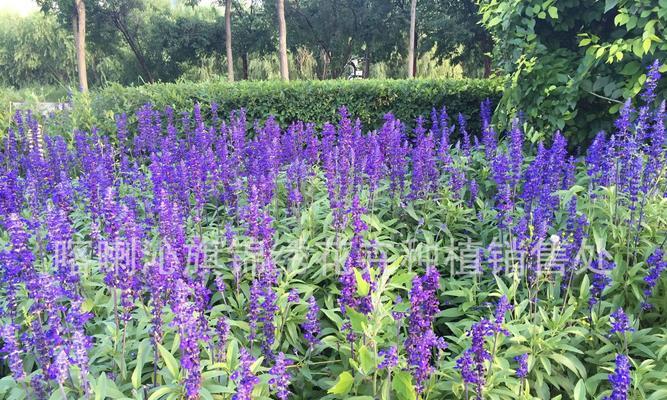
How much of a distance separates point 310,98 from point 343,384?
8.69m

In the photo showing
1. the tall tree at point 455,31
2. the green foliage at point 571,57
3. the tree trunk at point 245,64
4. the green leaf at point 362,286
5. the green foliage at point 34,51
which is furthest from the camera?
the green foliage at point 34,51

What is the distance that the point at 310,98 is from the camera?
35.6 ft

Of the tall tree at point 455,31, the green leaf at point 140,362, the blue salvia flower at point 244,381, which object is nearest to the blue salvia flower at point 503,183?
the blue salvia flower at point 244,381

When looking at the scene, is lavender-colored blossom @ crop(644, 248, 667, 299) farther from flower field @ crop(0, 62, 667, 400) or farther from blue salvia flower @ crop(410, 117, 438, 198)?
blue salvia flower @ crop(410, 117, 438, 198)

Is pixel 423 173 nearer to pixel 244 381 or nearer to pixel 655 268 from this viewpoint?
pixel 655 268

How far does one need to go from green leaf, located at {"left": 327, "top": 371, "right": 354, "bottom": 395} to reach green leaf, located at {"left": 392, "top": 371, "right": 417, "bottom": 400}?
240 millimetres

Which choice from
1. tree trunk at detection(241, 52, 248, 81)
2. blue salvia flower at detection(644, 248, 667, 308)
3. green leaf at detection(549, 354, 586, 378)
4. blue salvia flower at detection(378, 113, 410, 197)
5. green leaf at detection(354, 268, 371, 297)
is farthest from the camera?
tree trunk at detection(241, 52, 248, 81)

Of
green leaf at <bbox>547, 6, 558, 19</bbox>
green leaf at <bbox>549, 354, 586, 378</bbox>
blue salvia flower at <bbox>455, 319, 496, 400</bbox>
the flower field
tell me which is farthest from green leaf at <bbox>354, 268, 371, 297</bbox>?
green leaf at <bbox>547, 6, 558, 19</bbox>

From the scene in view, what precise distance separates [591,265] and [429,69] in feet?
128

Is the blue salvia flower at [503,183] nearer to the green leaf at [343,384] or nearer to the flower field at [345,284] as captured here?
the flower field at [345,284]

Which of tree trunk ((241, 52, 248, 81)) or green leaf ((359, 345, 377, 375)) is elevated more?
tree trunk ((241, 52, 248, 81))

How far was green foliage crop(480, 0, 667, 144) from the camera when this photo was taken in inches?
199

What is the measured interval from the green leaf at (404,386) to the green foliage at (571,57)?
3.89 metres

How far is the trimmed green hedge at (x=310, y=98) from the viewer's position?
9820 millimetres
